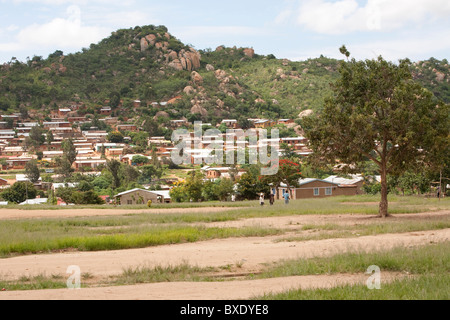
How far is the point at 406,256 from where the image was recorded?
13586mm

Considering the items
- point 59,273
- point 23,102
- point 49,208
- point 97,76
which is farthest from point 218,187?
point 97,76

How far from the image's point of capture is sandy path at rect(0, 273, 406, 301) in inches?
403

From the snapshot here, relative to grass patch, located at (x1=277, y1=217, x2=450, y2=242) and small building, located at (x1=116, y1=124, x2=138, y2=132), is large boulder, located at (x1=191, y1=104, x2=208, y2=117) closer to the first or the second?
small building, located at (x1=116, y1=124, x2=138, y2=132)

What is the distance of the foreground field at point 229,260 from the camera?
441 inches

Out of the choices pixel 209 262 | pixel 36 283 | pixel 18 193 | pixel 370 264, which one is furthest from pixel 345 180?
pixel 36 283

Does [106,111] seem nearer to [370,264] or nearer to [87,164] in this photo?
[87,164]

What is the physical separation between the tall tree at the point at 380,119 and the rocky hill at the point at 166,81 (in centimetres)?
9959

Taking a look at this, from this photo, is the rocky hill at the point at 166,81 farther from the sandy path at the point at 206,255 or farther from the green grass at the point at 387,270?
the green grass at the point at 387,270

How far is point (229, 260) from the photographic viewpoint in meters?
15.5

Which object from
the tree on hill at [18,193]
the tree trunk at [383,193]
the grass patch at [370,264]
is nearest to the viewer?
the grass patch at [370,264]

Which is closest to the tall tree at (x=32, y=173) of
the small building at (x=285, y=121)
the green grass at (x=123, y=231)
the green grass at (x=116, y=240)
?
the green grass at (x=123, y=231)

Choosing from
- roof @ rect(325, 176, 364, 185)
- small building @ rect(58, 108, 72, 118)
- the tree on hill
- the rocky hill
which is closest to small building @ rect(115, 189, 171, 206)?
the tree on hill

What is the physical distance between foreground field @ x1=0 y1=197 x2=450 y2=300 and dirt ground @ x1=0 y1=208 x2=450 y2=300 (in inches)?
0.9

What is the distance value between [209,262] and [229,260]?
635 millimetres
